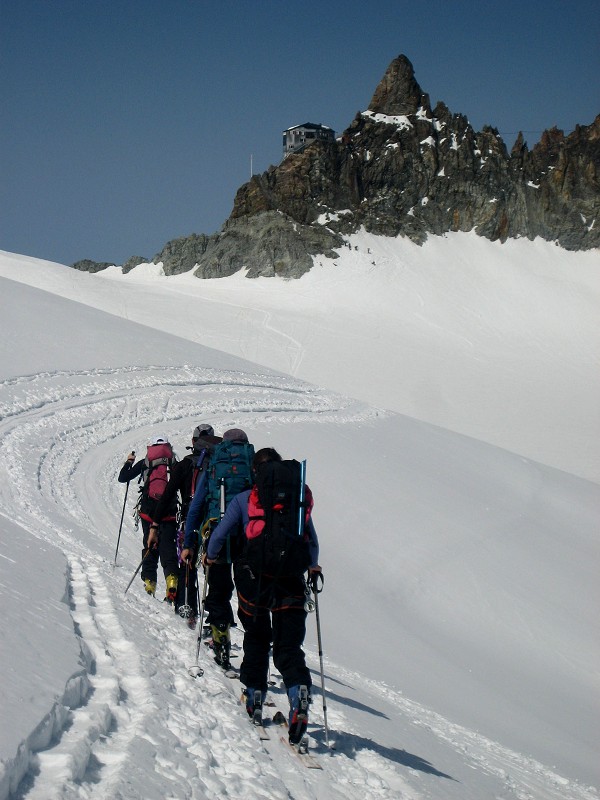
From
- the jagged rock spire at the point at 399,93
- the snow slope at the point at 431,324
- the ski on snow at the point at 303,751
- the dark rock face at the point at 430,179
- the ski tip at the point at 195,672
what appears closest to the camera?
the ski on snow at the point at 303,751

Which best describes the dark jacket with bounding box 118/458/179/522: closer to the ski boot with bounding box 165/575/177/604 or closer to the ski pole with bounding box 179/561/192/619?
the ski boot with bounding box 165/575/177/604

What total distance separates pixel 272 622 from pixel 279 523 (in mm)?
656

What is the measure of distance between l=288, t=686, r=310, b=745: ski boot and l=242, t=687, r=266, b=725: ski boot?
239 mm

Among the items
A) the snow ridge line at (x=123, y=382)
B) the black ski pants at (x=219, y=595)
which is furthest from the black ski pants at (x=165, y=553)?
the snow ridge line at (x=123, y=382)

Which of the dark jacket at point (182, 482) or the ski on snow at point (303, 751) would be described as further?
the dark jacket at point (182, 482)

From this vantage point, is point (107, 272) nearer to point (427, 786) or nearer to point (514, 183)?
point (514, 183)

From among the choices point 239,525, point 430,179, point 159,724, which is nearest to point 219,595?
point 239,525

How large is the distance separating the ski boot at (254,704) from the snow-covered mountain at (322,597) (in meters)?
0.18

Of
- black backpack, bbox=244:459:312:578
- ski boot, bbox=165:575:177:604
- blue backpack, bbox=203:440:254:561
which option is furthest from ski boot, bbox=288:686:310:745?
ski boot, bbox=165:575:177:604

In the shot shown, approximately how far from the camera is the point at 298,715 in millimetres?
4781

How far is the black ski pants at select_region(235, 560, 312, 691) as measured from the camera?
5.02 m

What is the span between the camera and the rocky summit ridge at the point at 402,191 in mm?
76250

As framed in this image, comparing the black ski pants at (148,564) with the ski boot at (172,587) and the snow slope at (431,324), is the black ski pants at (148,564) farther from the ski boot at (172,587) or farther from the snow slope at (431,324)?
the snow slope at (431,324)

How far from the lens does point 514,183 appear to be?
90688mm
